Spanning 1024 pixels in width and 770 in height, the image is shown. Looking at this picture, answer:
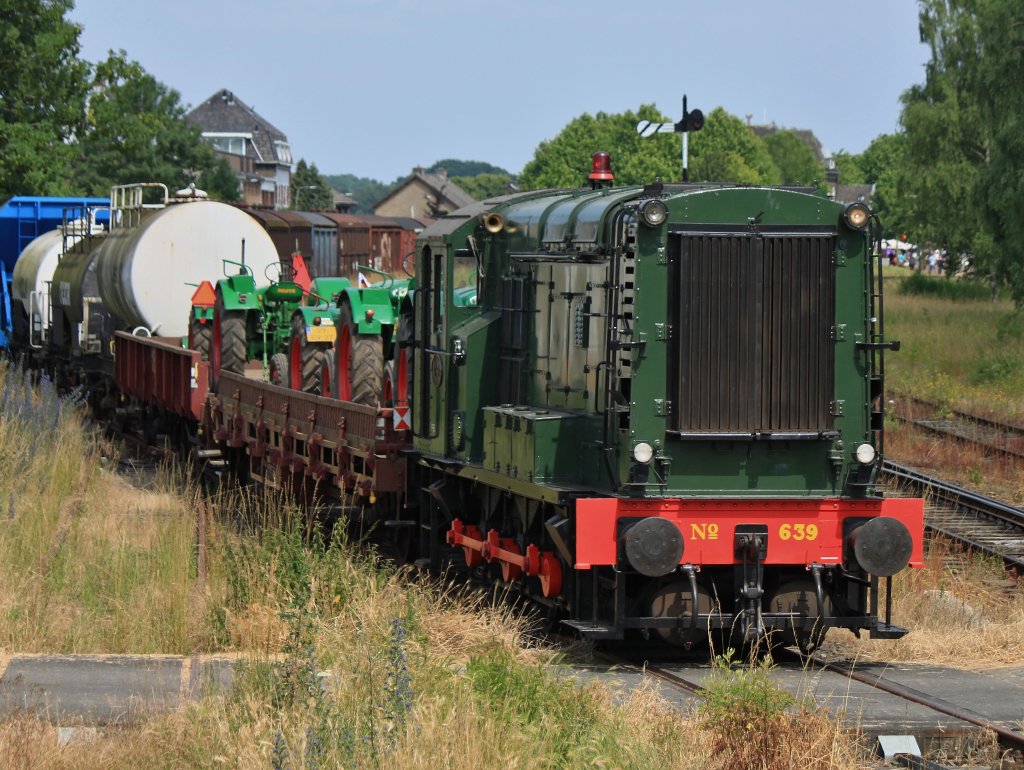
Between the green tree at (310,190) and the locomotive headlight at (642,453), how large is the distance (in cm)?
11007

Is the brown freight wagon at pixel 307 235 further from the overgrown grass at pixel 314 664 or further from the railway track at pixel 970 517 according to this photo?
the overgrown grass at pixel 314 664

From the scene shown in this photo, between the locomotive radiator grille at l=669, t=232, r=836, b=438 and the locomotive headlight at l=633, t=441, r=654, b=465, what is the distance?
10.6 inches

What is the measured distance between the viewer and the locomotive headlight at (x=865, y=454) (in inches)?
408

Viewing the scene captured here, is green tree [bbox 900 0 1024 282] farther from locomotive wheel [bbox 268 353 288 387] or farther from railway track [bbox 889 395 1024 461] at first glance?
locomotive wheel [bbox 268 353 288 387]

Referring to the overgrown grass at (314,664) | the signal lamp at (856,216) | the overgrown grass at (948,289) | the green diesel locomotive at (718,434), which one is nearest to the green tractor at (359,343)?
the overgrown grass at (314,664)

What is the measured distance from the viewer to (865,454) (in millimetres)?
10359

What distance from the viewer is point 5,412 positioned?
63.0ft

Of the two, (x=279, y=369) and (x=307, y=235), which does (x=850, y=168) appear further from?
(x=279, y=369)

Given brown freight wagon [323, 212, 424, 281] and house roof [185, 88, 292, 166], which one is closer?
brown freight wagon [323, 212, 424, 281]

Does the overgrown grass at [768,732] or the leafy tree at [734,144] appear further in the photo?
the leafy tree at [734,144]

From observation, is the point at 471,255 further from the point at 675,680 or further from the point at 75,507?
the point at 75,507

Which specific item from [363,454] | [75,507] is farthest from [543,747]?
[75,507]

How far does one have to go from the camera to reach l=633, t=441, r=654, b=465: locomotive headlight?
10.0m

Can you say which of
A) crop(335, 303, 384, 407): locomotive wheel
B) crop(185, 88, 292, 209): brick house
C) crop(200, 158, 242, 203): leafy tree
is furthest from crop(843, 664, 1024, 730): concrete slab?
crop(185, 88, 292, 209): brick house
